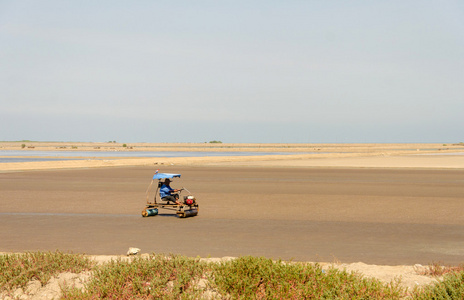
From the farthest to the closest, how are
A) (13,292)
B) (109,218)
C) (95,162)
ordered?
1. (95,162)
2. (109,218)
3. (13,292)

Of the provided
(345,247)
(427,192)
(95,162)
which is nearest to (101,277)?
(345,247)

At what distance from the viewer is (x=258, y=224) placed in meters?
14.5

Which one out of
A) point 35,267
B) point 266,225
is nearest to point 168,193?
point 266,225

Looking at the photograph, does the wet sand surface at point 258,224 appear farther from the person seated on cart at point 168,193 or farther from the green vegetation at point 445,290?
the green vegetation at point 445,290

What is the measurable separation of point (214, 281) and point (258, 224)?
277 inches

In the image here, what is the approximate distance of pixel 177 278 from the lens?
Answer: 7.51m

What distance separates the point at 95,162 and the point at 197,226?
40.1 meters

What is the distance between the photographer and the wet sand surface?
1075 cm

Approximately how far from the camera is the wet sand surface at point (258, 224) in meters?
10.8

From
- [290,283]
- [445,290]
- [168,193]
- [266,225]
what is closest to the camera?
[445,290]

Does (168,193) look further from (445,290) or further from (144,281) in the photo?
(445,290)

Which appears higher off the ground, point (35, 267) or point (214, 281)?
point (35, 267)

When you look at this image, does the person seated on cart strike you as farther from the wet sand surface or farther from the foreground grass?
the foreground grass

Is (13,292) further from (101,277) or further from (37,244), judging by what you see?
(37,244)
